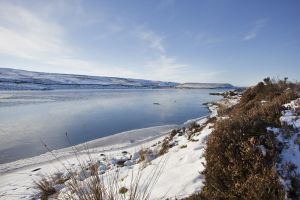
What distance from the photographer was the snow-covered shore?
4.96 meters

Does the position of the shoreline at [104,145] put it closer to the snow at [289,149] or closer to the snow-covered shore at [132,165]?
the snow-covered shore at [132,165]

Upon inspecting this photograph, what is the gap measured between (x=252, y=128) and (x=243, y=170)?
0.91 meters

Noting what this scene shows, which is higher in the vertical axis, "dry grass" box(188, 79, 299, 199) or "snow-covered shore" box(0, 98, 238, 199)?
"dry grass" box(188, 79, 299, 199)

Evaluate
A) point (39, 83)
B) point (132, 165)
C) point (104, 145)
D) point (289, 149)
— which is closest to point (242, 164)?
point (289, 149)

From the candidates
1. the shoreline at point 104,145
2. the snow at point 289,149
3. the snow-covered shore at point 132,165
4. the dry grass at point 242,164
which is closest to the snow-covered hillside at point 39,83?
the shoreline at point 104,145

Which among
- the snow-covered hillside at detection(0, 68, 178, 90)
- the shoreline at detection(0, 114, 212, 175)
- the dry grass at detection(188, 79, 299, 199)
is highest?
the dry grass at detection(188, 79, 299, 199)

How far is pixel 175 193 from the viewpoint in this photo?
4.64 m

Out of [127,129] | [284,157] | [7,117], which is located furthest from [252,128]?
[7,117]

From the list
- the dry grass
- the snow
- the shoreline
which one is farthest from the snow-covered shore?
the snow

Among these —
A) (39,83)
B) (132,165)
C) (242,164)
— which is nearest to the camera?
(242,164)

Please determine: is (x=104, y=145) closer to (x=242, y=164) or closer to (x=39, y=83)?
(x=242, y=164)

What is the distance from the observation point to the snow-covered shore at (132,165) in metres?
4.96

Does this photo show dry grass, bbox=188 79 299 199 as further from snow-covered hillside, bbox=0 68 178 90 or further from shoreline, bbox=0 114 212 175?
snow-covered hillside, bbox=0 68 178 90

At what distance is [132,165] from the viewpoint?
8453 millimetres
